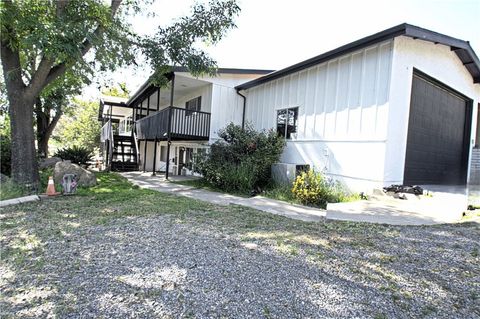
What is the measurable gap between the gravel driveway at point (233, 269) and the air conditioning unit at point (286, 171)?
4.61m

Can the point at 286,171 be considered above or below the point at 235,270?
above

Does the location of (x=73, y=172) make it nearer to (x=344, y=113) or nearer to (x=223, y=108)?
(x=223, y=108)

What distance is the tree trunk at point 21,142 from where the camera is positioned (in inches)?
343

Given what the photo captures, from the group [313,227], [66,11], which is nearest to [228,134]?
[66,11]

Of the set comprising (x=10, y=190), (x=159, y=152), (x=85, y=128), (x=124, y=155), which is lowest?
(x=10, y=190)

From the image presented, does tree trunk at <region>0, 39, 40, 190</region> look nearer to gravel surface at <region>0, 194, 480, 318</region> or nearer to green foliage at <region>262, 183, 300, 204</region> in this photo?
gravel surface at <region>0, 194, 480, 318</region>

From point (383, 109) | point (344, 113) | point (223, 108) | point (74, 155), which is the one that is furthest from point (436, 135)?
point (74, 155)

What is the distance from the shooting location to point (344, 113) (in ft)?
29.9

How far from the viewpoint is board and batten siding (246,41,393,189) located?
8.12 metres

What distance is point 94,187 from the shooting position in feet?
32.8

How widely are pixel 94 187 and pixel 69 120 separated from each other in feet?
108

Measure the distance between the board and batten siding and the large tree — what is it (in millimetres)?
3510

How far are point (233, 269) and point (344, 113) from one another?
7209 mm

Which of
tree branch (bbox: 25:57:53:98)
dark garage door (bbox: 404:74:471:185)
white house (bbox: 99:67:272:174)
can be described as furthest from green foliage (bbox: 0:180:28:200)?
dark garage door (bbox: 404:74:471:185)
